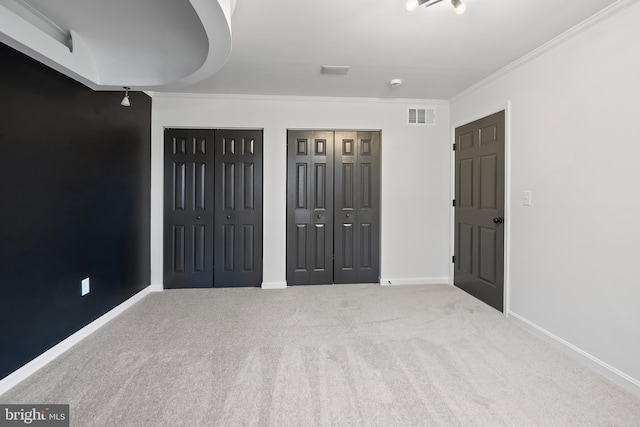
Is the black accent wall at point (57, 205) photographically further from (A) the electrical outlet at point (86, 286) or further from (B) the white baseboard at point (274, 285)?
(B) the white baseboard at point (274, 285)

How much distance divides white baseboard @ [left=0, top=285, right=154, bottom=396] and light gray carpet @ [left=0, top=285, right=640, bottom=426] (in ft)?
0.16

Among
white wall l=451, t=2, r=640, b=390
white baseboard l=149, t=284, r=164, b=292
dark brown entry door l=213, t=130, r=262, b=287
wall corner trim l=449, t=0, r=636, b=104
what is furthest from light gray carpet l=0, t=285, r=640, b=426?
wall corner trim l=449, t=0, r=636, b=104

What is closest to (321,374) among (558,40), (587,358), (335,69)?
(587,358)

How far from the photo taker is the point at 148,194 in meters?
3.52

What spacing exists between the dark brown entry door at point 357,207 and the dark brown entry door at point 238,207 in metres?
1.02

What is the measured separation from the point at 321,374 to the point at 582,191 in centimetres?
225

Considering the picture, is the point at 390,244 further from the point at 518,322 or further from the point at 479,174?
the point at 518,322

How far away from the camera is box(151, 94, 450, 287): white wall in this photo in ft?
11.8

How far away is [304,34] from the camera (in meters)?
2.25

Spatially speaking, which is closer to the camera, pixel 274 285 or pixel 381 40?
pixel 381 40

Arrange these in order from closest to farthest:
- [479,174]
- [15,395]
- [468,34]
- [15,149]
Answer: [15,395], [15,149], [468,34], [479,174]

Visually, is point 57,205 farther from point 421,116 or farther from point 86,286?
point 421,116

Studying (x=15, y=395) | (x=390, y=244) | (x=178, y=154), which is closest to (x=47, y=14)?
(x=178, y=154)

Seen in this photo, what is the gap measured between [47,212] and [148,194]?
4.80 ft
